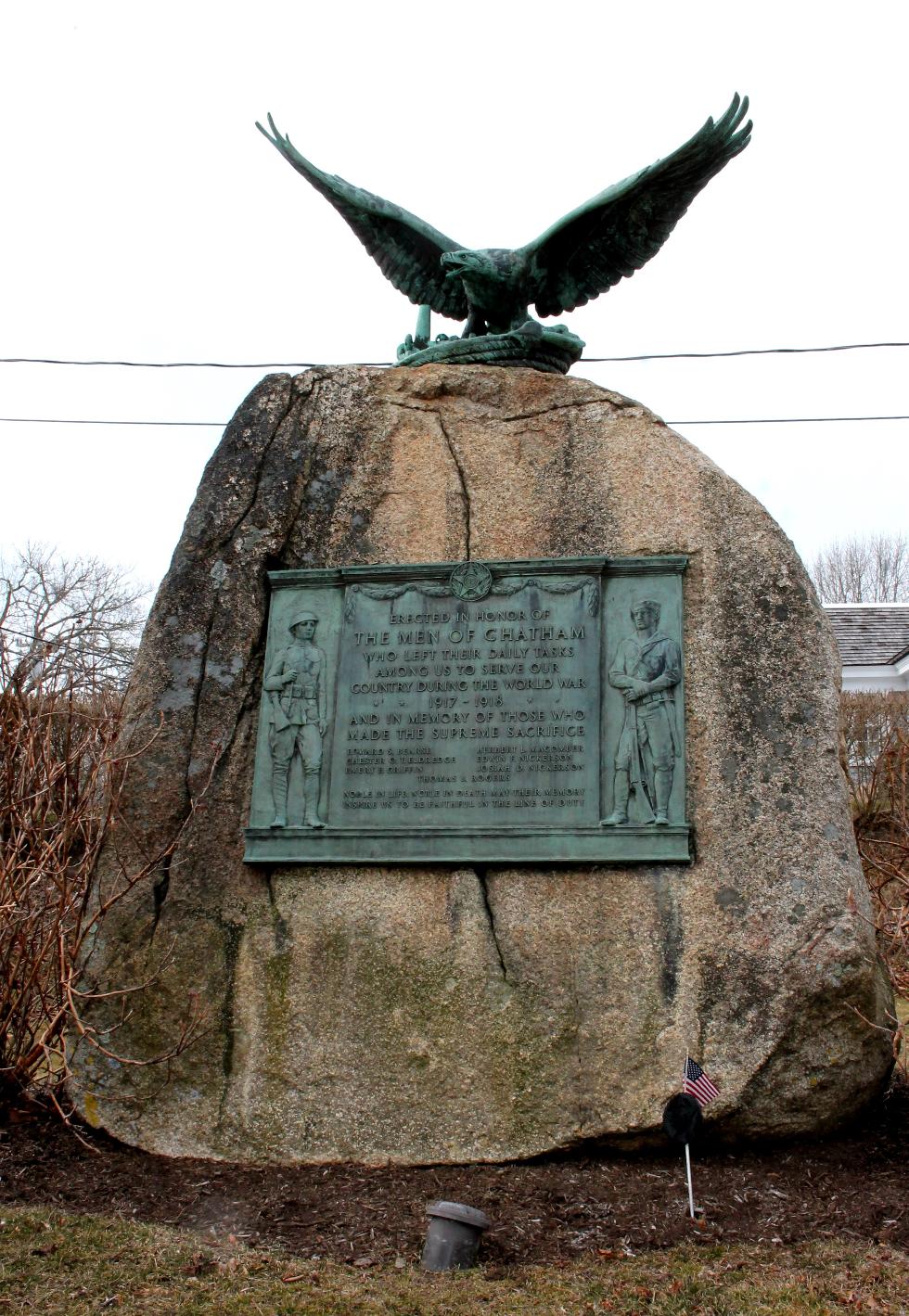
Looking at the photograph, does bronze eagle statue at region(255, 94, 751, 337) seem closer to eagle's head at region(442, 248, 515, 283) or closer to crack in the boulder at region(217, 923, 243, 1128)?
eagle's head at region(442, 248, 515, 283)

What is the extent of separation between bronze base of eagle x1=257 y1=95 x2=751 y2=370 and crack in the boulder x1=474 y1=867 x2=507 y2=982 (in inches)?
94.2

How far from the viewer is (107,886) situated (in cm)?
476

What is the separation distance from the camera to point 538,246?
5.85m

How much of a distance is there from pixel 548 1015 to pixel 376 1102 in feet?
2.13

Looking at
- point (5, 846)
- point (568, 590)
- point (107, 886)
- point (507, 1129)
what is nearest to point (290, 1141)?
point (507, 1129)

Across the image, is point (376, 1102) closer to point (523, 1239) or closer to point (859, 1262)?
point (523, 1239)

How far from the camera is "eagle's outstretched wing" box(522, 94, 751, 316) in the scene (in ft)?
18.0

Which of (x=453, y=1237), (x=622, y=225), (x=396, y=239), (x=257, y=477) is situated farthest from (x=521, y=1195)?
(x=396, y=239)

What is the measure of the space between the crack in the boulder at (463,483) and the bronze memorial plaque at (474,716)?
16cm

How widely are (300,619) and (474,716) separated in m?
0.81

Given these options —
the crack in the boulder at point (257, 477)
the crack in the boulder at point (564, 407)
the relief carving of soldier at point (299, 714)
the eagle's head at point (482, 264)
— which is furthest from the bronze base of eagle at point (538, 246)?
the relief carving of soldier at point (299, 714)

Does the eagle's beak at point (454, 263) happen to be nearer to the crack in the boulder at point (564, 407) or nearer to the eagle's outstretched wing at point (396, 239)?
the eagle's outstretched wing at point (396, 239)

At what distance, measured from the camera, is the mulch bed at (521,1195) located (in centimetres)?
368

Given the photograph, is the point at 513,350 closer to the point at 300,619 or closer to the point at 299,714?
the point at 300,619
